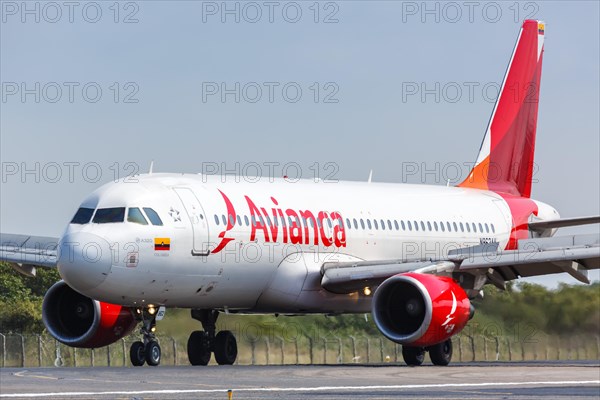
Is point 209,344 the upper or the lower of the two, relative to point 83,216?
lower

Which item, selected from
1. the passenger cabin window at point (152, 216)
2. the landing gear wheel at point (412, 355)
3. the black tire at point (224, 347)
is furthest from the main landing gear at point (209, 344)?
the passenger cabin window at point (152, 216)

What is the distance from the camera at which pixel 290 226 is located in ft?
101

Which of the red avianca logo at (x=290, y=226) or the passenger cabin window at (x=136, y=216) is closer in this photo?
the passenger cabin window at (x=136, y=216)

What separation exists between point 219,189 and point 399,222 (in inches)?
239

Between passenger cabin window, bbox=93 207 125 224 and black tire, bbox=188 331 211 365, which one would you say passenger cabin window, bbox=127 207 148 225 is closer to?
passenger cabin window, bbox=93 207 125 224

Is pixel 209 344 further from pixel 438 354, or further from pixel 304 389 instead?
pixel 304 389

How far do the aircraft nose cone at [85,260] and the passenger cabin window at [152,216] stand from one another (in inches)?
46.9

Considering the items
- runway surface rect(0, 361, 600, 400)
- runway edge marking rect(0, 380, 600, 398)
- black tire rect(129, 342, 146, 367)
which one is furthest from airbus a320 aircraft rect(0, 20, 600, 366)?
runway edge marking rect(0, 380, 600, 398)

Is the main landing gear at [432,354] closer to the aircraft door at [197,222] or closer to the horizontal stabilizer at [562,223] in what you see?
the aircraft door at [197,222]

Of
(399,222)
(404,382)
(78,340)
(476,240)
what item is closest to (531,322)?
(476,240)

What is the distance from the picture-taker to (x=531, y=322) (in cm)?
3778

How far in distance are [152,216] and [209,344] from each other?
4.82 m

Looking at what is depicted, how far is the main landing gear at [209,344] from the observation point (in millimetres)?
31672

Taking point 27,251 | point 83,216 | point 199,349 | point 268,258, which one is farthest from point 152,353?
point 27,251
